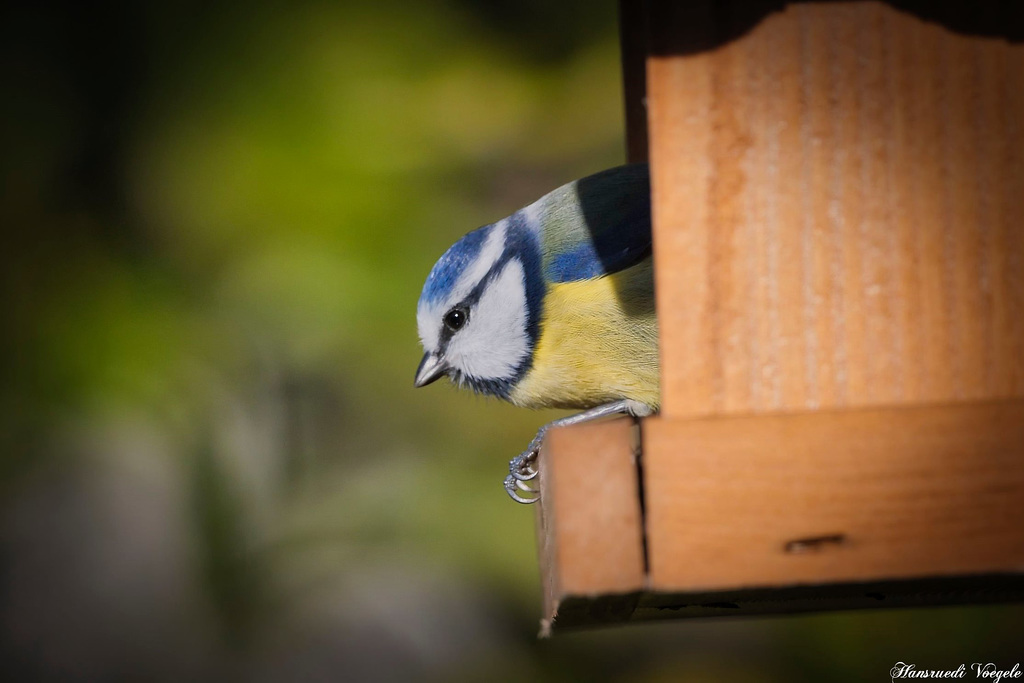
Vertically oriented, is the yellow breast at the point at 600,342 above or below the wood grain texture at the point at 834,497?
above

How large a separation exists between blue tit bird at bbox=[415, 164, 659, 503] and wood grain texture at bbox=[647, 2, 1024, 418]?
0.78 m

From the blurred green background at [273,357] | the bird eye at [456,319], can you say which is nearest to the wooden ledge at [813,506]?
the bird eye at [456,319]

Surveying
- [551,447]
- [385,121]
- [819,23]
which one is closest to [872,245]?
[819,23]

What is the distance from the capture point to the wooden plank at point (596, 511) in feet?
2.87

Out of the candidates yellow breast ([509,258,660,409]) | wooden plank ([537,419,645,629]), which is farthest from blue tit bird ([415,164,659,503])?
wooden plank ([537,419,645,629])

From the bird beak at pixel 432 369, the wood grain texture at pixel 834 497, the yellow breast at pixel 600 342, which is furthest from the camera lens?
the bird beak at pixel 432 369

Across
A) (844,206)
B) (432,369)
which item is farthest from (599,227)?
(844,206)

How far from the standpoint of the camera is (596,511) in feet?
2.90

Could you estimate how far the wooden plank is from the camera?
0.88 m

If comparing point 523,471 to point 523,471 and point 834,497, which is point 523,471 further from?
point 834,497

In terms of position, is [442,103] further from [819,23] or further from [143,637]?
[819,23]

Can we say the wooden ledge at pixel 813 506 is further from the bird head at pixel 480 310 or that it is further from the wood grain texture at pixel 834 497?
the bird head at pixel 480 310
